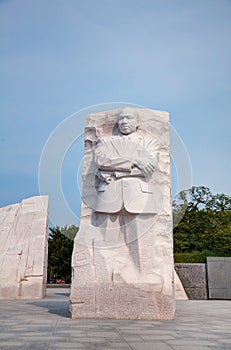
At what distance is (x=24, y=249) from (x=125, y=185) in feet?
20.4

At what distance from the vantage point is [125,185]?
580 cm

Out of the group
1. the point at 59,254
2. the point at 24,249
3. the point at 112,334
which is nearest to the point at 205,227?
the point at 59,254

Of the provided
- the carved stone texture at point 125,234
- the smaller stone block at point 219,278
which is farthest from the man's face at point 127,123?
the smaller stone block at point 219,278

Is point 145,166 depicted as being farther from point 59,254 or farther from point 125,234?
point 59,254

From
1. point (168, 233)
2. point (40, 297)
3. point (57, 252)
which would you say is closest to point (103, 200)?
point (168, 233)

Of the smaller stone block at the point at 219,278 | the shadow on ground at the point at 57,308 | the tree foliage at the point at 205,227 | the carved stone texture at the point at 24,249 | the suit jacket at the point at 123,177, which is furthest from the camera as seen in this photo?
the tree foliage at the point at 205,227

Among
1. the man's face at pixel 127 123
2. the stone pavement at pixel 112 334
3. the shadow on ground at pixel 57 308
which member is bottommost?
the shadow on ground at pixel 57 308

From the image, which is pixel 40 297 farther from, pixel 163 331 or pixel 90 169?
pixel 163 331

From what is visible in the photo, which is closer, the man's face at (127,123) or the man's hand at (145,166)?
the man's hand at (145,166)

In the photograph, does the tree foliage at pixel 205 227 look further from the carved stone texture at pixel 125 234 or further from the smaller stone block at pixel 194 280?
the carved stone texture at pixel 125 234

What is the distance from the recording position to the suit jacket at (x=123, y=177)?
228 inches

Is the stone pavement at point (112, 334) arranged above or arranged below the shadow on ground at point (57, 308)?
above

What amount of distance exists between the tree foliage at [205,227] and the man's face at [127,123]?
1643cm

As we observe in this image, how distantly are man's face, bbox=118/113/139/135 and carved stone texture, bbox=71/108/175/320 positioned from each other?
0.09 feet
